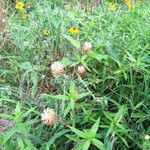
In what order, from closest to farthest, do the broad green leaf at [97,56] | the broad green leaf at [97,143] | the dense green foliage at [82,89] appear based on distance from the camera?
the broad green leaf at [97,143] < the dense green foliage at [82,89] < the broad green leaf at [97,56]

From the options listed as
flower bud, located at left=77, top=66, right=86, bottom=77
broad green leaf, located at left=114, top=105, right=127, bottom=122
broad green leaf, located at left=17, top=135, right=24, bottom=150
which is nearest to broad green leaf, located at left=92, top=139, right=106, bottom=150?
broad green leaf, located at left=114, top=105, right=127, bottom=122

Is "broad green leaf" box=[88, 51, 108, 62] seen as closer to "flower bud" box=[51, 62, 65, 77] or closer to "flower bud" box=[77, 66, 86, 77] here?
"flower bud" box=[77, 66, 86, 77]

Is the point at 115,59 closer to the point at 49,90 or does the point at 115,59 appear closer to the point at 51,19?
the point at 49,90

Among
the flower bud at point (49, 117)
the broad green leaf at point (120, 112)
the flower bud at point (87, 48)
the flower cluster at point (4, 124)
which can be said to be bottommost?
the flower cluster at point (4, 124)

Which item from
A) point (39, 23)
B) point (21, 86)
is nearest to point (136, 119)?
point (21, 86)

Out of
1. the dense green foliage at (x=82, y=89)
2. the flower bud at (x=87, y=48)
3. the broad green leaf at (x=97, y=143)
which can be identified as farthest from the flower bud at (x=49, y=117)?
the flower bud at (x=87, y=48)

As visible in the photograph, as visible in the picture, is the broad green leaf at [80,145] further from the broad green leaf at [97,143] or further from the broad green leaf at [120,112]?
the broad green leaf at [120,112]

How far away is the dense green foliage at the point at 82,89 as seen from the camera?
5.66 feet

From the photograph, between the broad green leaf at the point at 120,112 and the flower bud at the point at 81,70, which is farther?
the flower bud at the point at 81,70

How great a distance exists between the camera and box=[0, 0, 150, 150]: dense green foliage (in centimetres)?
173

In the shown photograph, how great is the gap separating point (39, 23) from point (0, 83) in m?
0.52

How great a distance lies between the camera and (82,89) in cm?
190

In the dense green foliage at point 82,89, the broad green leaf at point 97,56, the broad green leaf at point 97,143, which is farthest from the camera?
the broad green leaf at point 97,56

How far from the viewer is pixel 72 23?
8.00 ft
